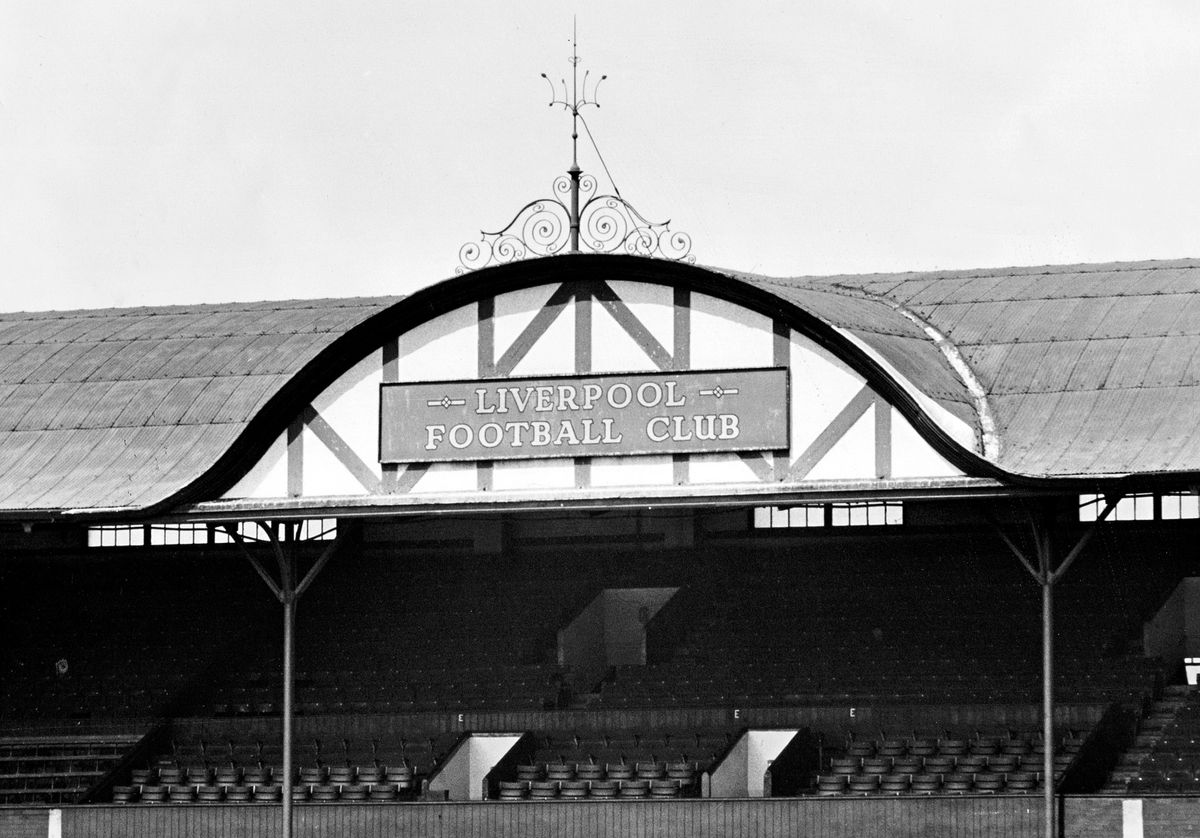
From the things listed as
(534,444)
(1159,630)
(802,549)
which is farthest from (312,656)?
(1159,630)

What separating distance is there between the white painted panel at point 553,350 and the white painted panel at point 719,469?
226cm

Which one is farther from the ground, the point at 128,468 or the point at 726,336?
the point at 726,336

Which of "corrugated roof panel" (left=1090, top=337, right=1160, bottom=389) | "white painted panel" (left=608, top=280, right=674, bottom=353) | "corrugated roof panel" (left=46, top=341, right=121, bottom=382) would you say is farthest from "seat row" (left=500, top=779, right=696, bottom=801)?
"corrugated roof panel" (left=46, top=341, right=121, bottom=382)

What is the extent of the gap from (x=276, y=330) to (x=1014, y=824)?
634 inches

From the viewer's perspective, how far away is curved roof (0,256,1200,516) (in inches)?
1291

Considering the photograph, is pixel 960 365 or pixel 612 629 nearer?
pixel 960 365

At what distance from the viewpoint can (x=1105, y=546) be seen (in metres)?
40.6

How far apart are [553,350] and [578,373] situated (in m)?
0.50

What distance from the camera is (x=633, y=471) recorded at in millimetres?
32406

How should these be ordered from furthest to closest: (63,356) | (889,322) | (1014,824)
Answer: (63,356) < (889,322) < (1014,824)

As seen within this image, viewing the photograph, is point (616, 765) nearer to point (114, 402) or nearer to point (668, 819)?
point (668, 819)

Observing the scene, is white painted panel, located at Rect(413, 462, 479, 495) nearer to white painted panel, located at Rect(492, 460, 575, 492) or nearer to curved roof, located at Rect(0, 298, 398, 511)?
white painted panel, located at Rect(492, 460, 575, 492)

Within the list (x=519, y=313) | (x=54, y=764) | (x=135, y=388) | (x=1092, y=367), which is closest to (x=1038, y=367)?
(x=1092, y=367)

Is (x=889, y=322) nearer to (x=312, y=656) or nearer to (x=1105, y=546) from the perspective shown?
(x=1105, y=546)
